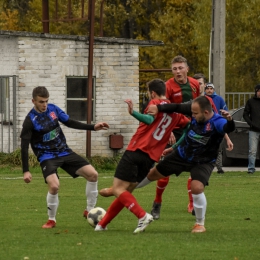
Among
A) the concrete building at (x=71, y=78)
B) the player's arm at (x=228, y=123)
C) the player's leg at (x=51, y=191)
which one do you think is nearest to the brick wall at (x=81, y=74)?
the concrete building at (x=71, y=78)

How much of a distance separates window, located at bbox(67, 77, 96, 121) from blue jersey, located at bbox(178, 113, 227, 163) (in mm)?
15713

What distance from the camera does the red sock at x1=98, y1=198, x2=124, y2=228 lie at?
11.3 m

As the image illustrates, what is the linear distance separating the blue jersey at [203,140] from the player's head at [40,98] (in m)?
1.72

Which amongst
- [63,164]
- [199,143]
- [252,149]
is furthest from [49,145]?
[252,149]

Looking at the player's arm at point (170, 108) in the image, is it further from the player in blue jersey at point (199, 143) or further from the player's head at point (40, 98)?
the player's head at point (40, 98)

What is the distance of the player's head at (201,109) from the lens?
11219mm

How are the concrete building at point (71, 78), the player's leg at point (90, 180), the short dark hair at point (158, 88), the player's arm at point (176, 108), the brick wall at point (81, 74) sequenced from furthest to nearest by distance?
the brick wall at point (81, 74) → the concrete building at point (71, 78) → the player's leg at point (90, 180) → the short dark hair at point (158, 88) → the player's arm at point (176, 108)

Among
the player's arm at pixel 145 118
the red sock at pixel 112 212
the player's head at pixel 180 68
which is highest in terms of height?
the player's head at pixel 180 68

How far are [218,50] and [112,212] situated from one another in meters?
13.6

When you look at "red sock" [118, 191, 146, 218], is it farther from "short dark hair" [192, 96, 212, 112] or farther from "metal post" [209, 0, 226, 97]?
"metal post" [209, 0, 226, 97]

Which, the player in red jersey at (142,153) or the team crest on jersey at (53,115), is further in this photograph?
the team crest on jersey at (53,115)

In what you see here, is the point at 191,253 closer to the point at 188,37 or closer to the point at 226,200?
the point at 226,200

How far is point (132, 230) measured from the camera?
1163cm

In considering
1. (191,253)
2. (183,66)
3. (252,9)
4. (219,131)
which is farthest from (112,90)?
(191,253)
